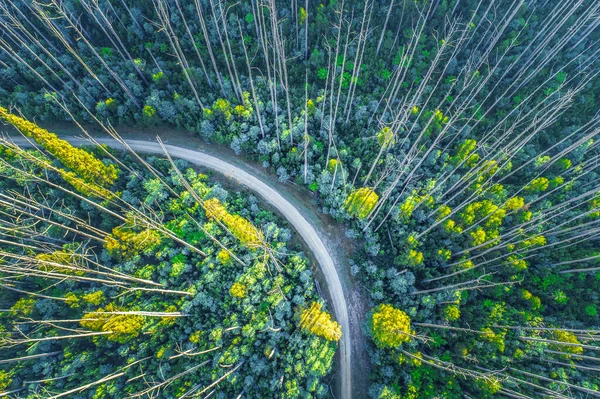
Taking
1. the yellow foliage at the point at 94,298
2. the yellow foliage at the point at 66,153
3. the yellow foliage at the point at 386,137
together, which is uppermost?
the yellow foliage at the point at 386,137

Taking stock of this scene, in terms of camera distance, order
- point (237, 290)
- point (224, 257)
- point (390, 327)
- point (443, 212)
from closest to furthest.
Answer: point (390, 327)
point (237, 290)
point (224, 257)
point (443, 212)

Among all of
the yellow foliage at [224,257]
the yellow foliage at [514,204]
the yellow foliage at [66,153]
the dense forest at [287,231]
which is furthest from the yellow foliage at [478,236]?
the yellow foliage at [66,153]

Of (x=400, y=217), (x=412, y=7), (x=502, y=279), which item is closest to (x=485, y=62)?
(x=412, y=7)

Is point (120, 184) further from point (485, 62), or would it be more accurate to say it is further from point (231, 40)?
point (485, 62)

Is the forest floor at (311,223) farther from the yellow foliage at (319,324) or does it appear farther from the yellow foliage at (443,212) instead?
the yellow foliage at (443,212)

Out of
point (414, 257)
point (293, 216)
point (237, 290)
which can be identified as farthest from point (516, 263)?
point (237, 290)

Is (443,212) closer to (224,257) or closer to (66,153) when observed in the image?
(224,257)
